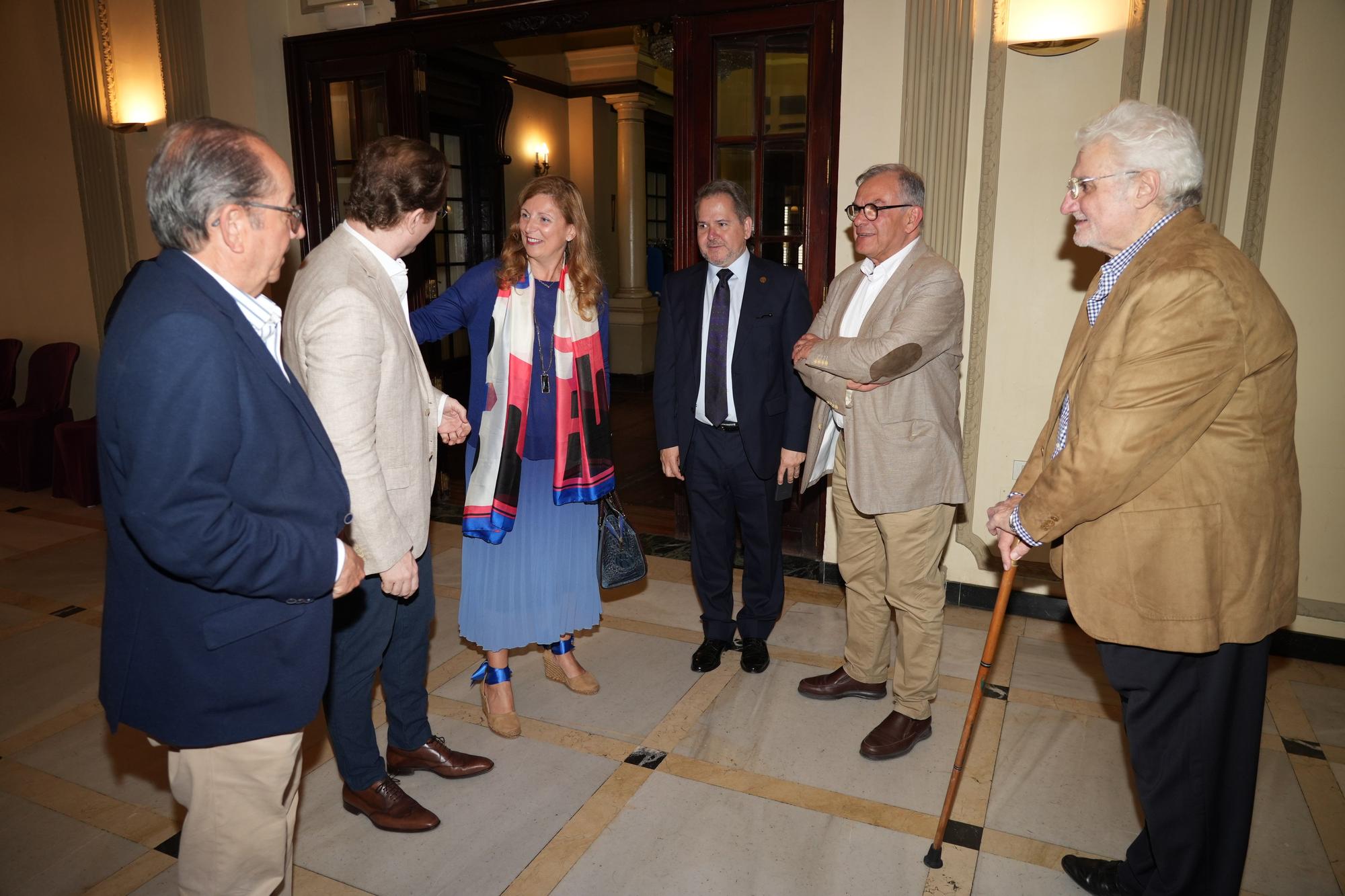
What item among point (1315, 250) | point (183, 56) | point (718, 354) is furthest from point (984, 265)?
point (183, 56)

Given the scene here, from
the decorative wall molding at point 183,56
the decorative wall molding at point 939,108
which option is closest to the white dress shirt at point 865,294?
the decorative wall molding at point 939,108

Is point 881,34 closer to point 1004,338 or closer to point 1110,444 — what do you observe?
point 1004,338

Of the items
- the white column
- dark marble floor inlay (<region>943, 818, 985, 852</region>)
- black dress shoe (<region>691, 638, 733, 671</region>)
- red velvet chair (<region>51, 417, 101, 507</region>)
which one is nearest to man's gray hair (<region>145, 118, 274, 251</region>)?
dark marble floor inlay (<region>943, 818, 985, 852</region>)

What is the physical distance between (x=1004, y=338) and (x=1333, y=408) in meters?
1.25

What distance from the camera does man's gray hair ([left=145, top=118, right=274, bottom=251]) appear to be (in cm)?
148

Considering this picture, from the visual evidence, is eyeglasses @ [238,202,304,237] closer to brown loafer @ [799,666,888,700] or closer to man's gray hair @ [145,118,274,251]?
man's gray hair @ [145,118,274,251]

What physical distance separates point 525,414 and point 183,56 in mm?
4245

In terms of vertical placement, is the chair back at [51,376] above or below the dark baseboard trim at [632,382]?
above

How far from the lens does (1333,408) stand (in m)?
3.39

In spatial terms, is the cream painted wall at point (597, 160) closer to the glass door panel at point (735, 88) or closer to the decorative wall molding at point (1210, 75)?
the glass door panel at point (735, 88)

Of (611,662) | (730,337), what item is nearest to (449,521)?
(611,662)

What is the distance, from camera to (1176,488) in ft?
5.91

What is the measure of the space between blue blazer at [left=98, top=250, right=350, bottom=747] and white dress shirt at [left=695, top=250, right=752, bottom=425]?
1.80 meters

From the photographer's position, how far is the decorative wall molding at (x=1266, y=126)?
3.21m
